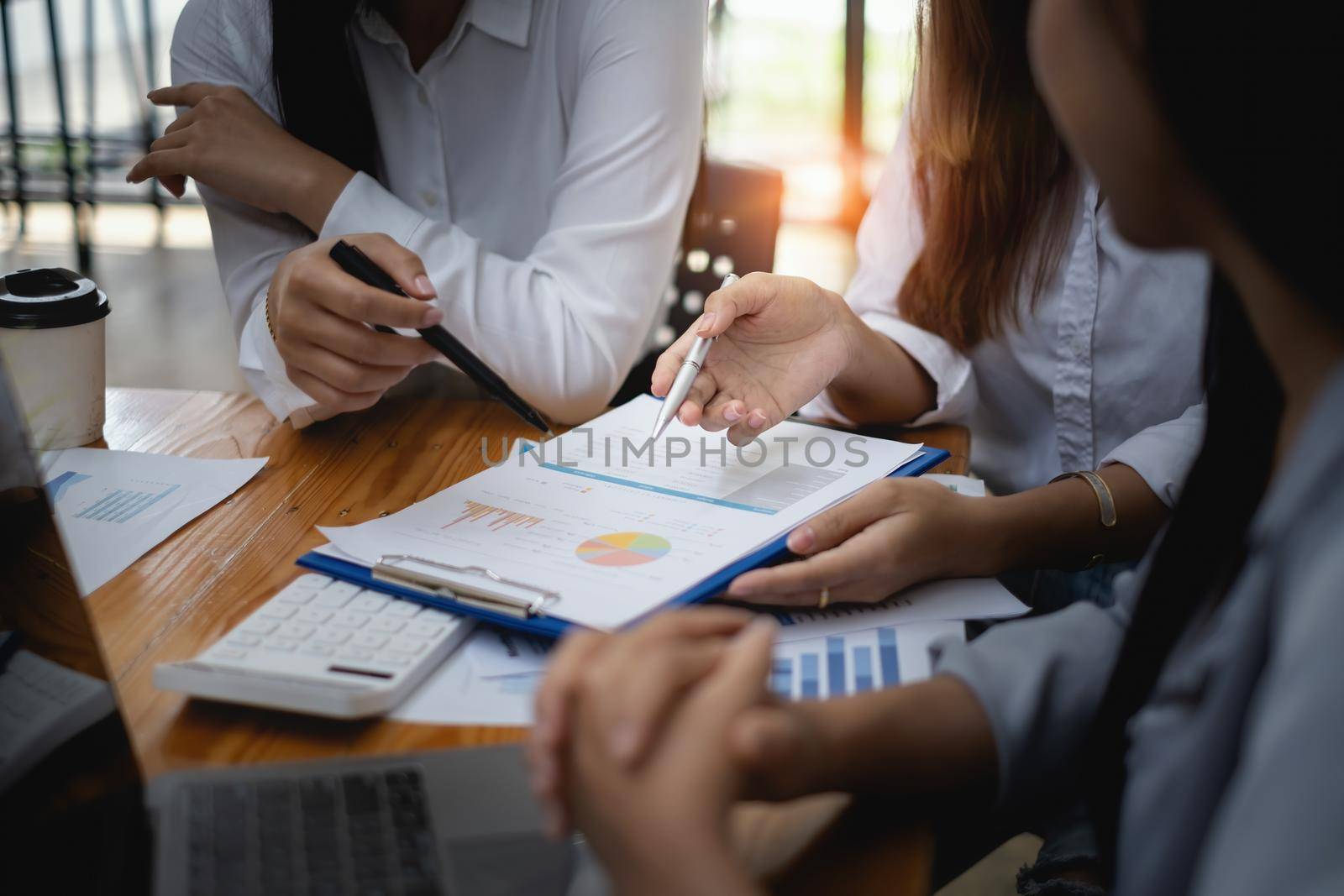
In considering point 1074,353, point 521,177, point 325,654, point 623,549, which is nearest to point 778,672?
point 623,549

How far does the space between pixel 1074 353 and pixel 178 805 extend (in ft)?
3.05

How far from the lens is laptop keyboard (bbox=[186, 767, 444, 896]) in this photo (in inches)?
17.4

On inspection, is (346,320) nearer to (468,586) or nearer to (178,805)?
(468,586)

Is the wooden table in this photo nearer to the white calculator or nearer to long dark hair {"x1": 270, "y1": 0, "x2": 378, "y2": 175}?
→ the white calculator

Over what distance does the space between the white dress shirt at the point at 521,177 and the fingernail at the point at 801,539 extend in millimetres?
438

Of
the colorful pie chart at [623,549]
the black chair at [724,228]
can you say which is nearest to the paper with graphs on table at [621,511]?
the colorful pie chart at [623,549]

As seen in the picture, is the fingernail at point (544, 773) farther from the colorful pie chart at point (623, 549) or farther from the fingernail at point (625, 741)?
the colorful pie chart at point (623, 549)

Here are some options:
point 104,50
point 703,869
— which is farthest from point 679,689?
point 104,50

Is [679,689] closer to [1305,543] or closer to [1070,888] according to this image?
[1305,543]

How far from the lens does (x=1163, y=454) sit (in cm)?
Answer: 88

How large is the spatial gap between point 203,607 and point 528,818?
1.07 feet

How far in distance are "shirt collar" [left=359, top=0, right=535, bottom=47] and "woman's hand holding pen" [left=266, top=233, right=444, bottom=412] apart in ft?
1.32

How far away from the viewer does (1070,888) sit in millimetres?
829

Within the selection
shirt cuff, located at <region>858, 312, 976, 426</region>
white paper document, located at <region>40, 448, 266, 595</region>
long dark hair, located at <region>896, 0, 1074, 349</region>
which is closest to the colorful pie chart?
white paper document, located at <region>40, 448, 266, 595</region>
